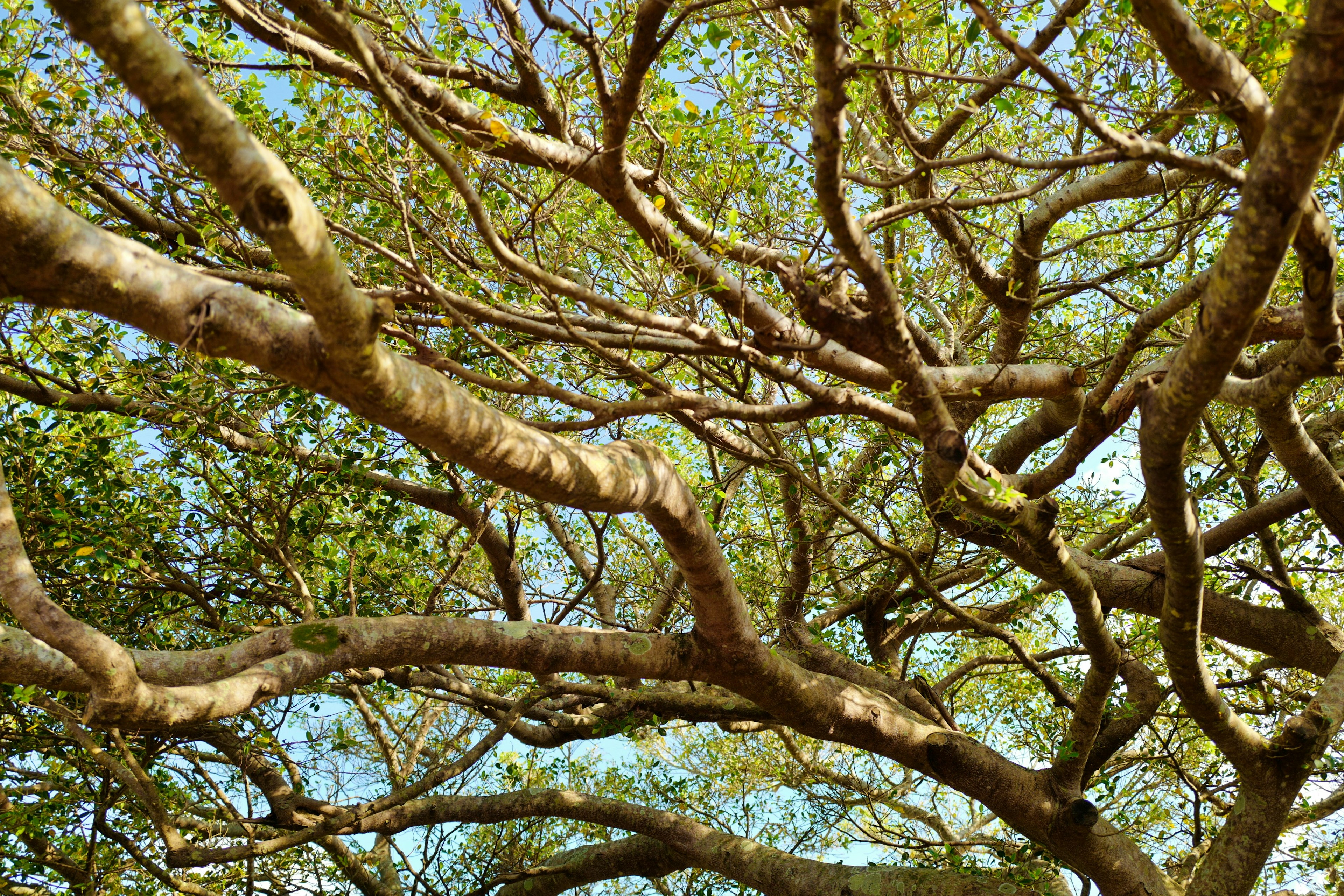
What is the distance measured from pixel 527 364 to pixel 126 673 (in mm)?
3088

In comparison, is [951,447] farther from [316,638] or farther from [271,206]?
[316,638]

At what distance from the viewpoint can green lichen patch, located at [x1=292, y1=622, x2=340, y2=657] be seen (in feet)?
13.4

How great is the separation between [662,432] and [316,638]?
533cm

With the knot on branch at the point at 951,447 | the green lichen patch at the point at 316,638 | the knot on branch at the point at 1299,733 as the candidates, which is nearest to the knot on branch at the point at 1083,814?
the knot on branch at the point at 1299,733

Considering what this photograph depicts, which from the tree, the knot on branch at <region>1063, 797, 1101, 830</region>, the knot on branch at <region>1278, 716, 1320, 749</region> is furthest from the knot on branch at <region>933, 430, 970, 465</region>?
the knot on branch at <region>1278, 716, 1320, 749</region>

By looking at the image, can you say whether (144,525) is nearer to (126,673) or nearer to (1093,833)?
(126,673)

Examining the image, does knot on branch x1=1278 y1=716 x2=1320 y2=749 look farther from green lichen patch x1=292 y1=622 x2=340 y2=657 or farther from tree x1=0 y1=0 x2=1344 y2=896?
green lichen patch x1=292 y1=622 x2=340 y2=657

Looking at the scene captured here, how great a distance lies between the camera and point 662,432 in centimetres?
910

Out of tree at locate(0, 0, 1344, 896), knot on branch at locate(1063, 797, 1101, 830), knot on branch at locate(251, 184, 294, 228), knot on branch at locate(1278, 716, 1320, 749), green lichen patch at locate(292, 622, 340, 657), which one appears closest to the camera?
knot on branch at locate(251, 184, 294, 228)

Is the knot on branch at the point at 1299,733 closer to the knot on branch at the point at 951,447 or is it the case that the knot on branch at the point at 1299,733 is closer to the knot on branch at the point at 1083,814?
the knot on branch at the point at 1083,814

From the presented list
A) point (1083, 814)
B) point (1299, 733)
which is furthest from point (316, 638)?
point (1299, 733)

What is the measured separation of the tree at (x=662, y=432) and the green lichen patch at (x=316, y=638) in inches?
0.7

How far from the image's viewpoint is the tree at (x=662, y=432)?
316 cm

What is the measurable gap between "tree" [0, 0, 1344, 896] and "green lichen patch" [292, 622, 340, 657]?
0.02 m
